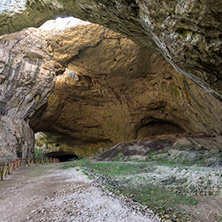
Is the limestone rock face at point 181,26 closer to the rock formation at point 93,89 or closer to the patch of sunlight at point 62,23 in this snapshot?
the rock formation at point 93,89

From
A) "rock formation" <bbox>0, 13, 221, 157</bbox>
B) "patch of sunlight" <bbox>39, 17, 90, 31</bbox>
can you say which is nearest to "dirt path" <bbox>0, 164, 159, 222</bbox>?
"rock formation" <bbox>0, 13, 221, 157</bbox>

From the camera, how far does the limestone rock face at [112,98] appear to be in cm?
1360

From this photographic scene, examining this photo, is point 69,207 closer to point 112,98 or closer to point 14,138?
point 14,138

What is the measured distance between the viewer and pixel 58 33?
13.6 m

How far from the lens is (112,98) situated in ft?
68.7

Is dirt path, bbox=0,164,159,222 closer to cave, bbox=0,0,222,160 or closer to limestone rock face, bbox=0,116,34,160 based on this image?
cave, bbox=0,0,222,160

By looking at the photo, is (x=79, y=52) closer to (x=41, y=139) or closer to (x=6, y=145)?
(x=6, y=145)

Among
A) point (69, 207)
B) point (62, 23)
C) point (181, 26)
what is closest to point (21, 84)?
point (62, 23)

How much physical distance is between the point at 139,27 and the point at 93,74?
515 inches

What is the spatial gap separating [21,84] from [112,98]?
10.1 m

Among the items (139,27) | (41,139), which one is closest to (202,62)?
(139,27)

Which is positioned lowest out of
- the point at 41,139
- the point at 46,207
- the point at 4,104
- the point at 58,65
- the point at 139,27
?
the point at 41,139

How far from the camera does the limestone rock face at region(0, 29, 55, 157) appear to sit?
1291cm

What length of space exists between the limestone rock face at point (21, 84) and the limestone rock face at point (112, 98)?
135cm
